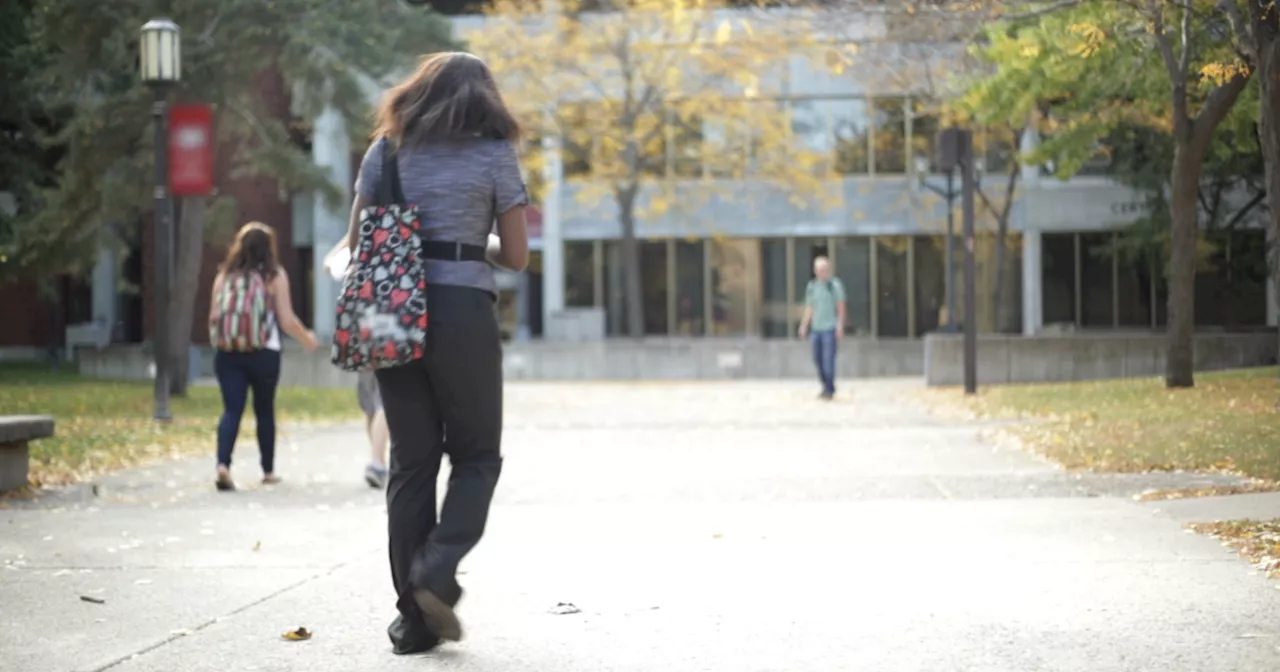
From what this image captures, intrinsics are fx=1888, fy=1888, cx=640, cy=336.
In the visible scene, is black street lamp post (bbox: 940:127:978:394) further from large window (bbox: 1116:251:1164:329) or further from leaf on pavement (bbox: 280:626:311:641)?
large window (bbox: 1116:251:1164:329)

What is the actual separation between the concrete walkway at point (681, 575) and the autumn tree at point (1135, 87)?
502cm

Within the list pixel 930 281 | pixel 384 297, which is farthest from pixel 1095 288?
pixel 384 297

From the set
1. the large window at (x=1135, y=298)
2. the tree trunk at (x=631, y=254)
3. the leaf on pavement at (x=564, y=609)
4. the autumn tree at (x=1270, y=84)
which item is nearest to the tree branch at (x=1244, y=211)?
the large window at (x=1135, y=298)

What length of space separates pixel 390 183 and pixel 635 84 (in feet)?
109

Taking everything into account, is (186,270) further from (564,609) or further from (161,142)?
(564,609)

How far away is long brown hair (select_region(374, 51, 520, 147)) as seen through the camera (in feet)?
20.5

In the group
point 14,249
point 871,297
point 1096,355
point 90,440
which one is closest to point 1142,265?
point 871,297

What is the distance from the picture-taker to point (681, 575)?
809 centimetres

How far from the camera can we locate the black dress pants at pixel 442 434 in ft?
20.4

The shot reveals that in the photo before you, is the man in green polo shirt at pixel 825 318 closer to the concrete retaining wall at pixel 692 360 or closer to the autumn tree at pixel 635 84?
the autumn tree at pixel 635 84

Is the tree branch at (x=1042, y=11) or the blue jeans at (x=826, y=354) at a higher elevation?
the tree branch at (x=1042, y=11)

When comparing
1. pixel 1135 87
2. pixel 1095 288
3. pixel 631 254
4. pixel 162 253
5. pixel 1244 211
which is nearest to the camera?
pixel 162 253

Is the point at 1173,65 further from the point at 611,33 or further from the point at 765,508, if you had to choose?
the point at 611,33

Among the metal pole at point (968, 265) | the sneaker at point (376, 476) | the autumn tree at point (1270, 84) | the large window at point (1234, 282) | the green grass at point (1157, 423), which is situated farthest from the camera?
the large window at point (1234, 282)
